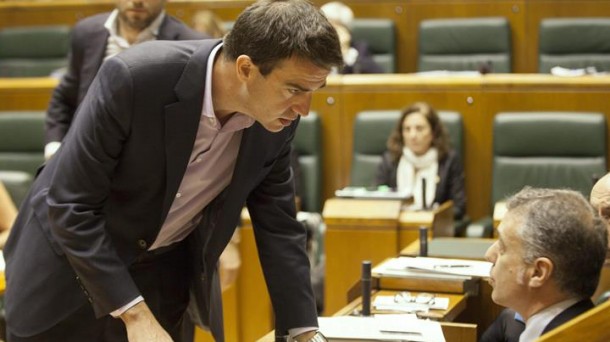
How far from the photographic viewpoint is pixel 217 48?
166cm

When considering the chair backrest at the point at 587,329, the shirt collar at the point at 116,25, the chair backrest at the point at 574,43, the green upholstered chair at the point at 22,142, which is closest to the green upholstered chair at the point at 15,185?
the shirt collar at the point at 116,25

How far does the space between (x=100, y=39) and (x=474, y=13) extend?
2.93 meters

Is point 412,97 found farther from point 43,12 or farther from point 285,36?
point 285,36

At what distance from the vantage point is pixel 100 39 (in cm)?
312

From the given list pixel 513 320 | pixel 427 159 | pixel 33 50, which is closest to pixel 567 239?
pixel 513 320

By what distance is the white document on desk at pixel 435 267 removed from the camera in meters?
2.55

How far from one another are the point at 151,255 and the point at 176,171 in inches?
10.0

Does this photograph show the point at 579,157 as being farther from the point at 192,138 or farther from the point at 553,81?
the point at 192,138

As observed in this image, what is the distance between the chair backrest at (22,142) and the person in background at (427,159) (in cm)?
156

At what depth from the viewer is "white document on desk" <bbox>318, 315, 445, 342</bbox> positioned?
190 cm

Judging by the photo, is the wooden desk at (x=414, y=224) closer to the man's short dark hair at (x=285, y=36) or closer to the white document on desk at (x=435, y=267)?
the white document on desk at (x=435, y=267)

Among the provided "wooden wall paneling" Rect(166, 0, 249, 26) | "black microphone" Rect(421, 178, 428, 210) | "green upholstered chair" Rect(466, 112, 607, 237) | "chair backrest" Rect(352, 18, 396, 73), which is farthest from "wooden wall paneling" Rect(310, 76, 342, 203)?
"wooden wall paneling" Rect(166, 0, 249, 26)

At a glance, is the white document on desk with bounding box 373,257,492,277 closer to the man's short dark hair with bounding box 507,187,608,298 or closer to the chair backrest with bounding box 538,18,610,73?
the man's short dark hair with bounding box 507,187,608,298

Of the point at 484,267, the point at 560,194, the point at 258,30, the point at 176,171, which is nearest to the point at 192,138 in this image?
the point at 176,171
